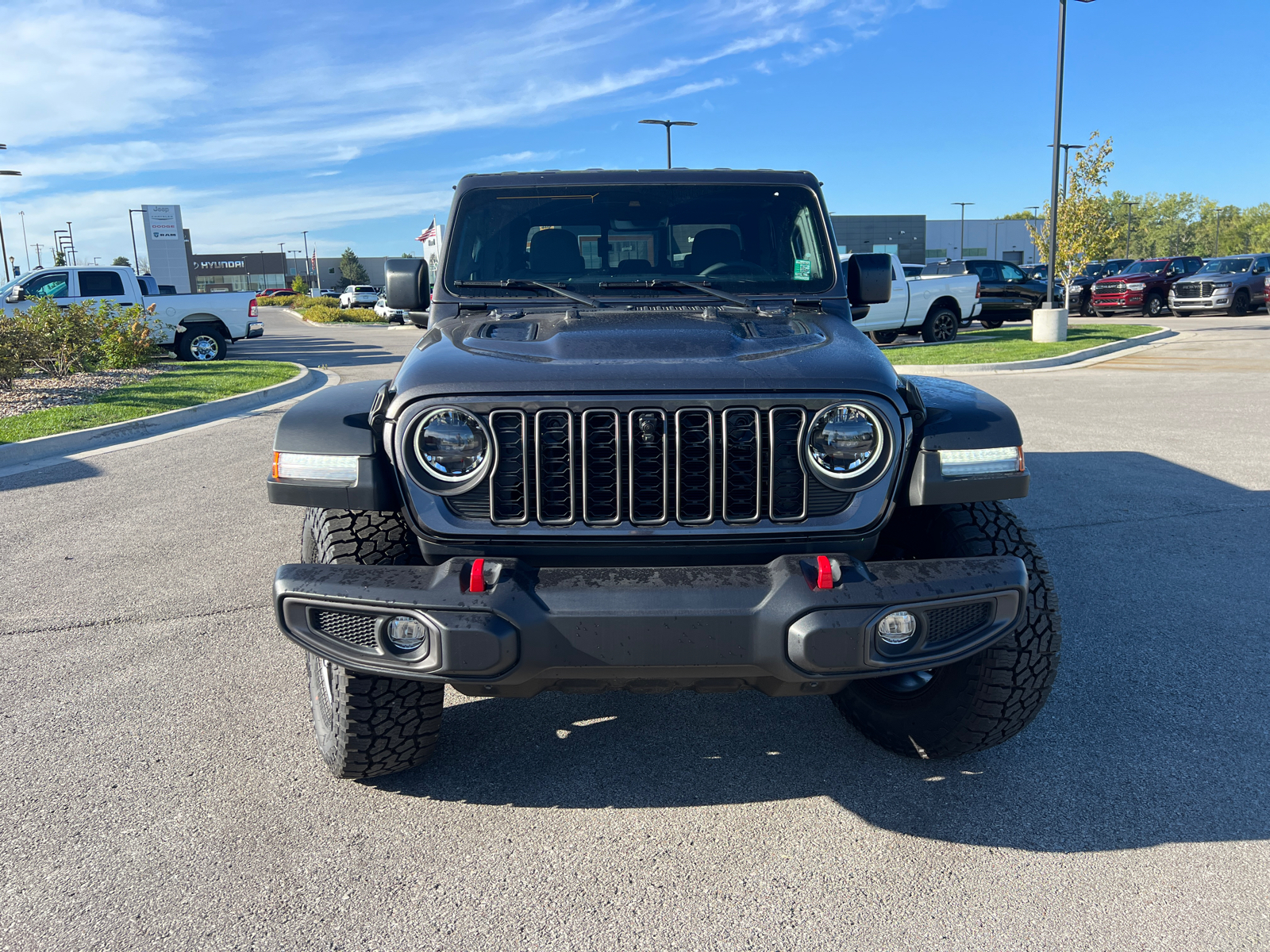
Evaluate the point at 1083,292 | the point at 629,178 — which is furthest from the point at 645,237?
the point at 1083,292

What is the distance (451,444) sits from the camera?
2.63 metres

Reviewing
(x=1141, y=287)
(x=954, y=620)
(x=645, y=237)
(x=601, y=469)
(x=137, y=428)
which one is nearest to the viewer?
(x=954, y=620)

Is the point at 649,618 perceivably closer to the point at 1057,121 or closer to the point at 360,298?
the point at 1057,121

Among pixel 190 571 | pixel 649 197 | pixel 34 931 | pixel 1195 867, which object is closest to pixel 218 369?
pixel 190 571

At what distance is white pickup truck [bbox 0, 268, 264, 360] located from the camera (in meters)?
17.6

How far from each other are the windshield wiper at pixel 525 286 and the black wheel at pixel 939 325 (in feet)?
57.2

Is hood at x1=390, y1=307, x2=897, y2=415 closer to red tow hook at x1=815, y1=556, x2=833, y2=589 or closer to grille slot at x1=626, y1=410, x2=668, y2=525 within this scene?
grille slot at x1=626, y1=410, x2=668, y2=525

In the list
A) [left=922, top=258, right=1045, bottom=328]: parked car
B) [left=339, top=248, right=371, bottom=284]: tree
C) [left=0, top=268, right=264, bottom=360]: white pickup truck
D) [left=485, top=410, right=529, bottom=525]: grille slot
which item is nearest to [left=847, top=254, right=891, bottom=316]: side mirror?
[left=485, top=410, right=529, bottom=525]: grille slot

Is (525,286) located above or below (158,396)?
above

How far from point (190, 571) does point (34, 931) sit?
321 cm

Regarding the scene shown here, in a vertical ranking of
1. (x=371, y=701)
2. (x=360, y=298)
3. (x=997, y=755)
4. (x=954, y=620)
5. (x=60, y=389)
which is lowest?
(x=997, y=755)

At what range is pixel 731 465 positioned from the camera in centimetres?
266

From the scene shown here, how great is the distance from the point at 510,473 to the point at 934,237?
95048 millimetres

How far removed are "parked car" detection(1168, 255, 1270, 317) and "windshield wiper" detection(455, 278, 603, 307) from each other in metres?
28.8
